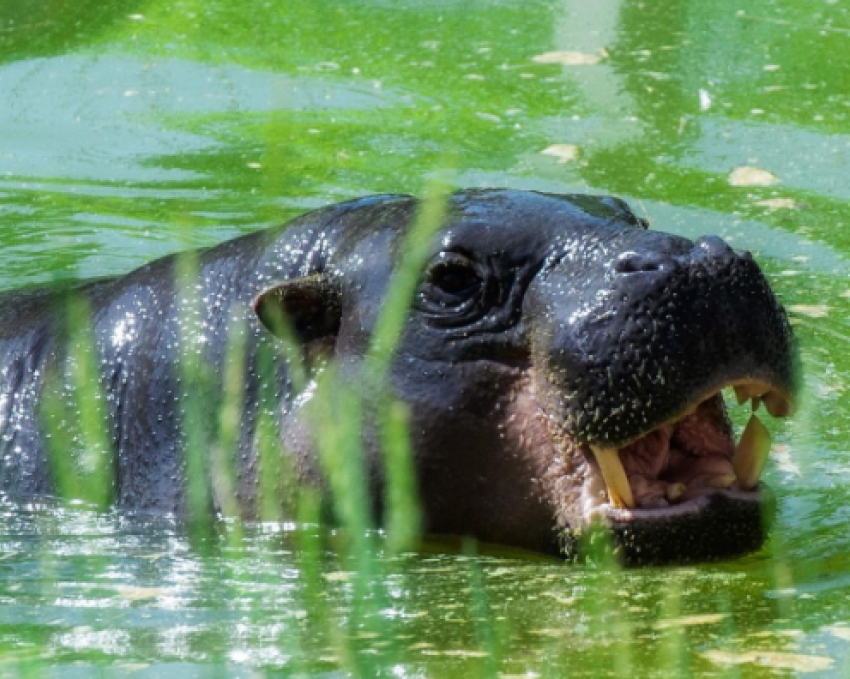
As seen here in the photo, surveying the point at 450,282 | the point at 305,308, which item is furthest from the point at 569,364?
the point at 305,308

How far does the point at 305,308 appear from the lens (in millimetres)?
5910

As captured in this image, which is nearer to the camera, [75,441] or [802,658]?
[802,658]

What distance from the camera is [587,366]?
5.29m

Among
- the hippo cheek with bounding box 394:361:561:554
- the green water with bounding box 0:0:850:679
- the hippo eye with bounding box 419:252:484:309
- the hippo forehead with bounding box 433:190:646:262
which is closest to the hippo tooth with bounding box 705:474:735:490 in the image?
the green water with bounding box 0:0:850:679

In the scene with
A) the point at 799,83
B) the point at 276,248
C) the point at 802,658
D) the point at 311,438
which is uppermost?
the point at 799,83

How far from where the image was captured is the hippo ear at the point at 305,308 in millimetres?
5871

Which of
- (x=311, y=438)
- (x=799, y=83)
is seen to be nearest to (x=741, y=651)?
(x=311, y=438)

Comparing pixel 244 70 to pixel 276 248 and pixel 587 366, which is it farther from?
pixel 587 366

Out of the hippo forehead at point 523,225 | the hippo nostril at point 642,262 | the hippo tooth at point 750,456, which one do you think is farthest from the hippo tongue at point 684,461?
the hippo forehead at point 523,225

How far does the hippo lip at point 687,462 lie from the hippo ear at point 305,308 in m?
0.96

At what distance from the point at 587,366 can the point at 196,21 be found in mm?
7830

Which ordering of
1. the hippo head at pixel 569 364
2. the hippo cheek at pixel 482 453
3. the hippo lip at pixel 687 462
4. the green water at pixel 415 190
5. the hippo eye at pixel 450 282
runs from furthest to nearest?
the hippo eye at pixel 450 282 < the hippo cheek at pixel 482 453 < the hippo lip at pixel 687 462 < the hippo head at pixel 569 364 < the green water at pixel 415 190

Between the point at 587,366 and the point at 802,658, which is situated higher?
the point at 587,366

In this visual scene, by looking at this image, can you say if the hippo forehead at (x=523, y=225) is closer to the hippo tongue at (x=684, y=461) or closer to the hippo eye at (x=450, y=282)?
the hippo eye at (x=450, y=282)
